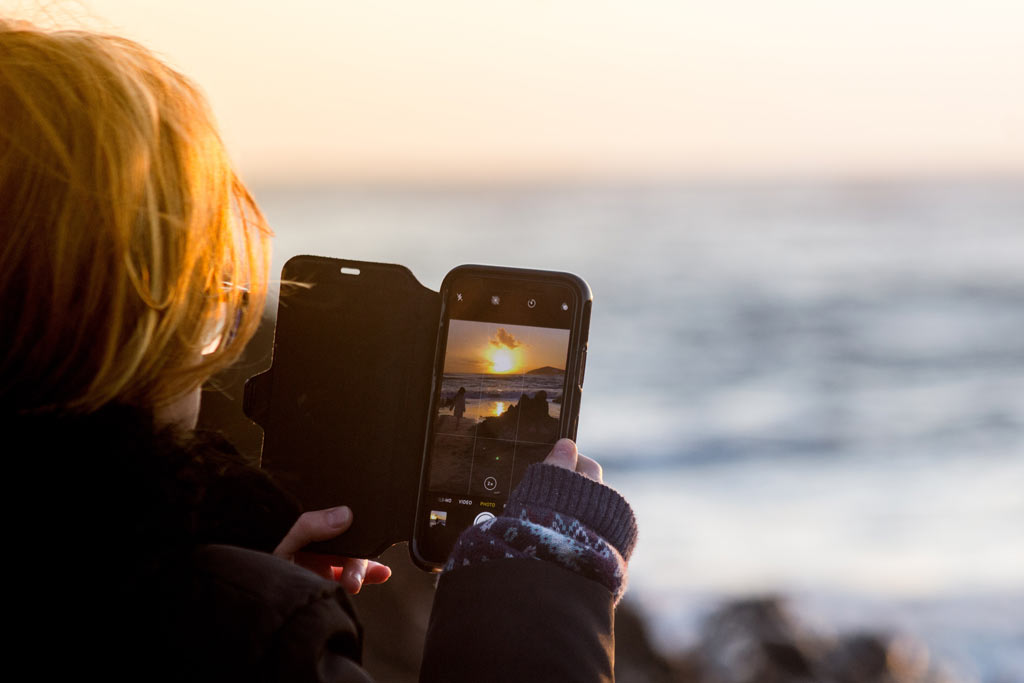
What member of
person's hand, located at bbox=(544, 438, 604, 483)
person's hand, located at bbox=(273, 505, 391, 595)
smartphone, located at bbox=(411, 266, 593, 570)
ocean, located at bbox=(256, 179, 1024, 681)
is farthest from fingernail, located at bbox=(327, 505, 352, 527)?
ocean, located at bbox=(256, 179, 1024, 681)

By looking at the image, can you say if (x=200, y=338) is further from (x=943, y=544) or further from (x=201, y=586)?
(x=943, y=544)

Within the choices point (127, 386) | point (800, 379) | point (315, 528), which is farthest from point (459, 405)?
point (800, 379)

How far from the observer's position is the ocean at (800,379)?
26.8 ft

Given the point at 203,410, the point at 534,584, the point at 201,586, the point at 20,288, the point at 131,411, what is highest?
the point at 20,288

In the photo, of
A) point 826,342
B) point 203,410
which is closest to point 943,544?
point 826,342

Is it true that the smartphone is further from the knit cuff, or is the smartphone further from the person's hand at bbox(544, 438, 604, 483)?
the knit cuff

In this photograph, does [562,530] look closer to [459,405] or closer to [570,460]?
[570,460]

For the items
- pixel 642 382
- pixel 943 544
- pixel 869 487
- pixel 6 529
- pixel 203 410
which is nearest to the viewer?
pixel 6 529

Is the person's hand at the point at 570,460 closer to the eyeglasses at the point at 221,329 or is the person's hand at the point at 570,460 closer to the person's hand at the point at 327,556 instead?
the person's hand at the point at 327,556

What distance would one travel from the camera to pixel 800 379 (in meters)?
13.8

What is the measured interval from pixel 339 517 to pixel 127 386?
69 cm

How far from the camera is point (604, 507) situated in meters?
1.40

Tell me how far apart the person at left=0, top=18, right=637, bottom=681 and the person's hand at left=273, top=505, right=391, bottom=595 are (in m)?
0.46

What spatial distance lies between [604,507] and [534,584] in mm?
166
